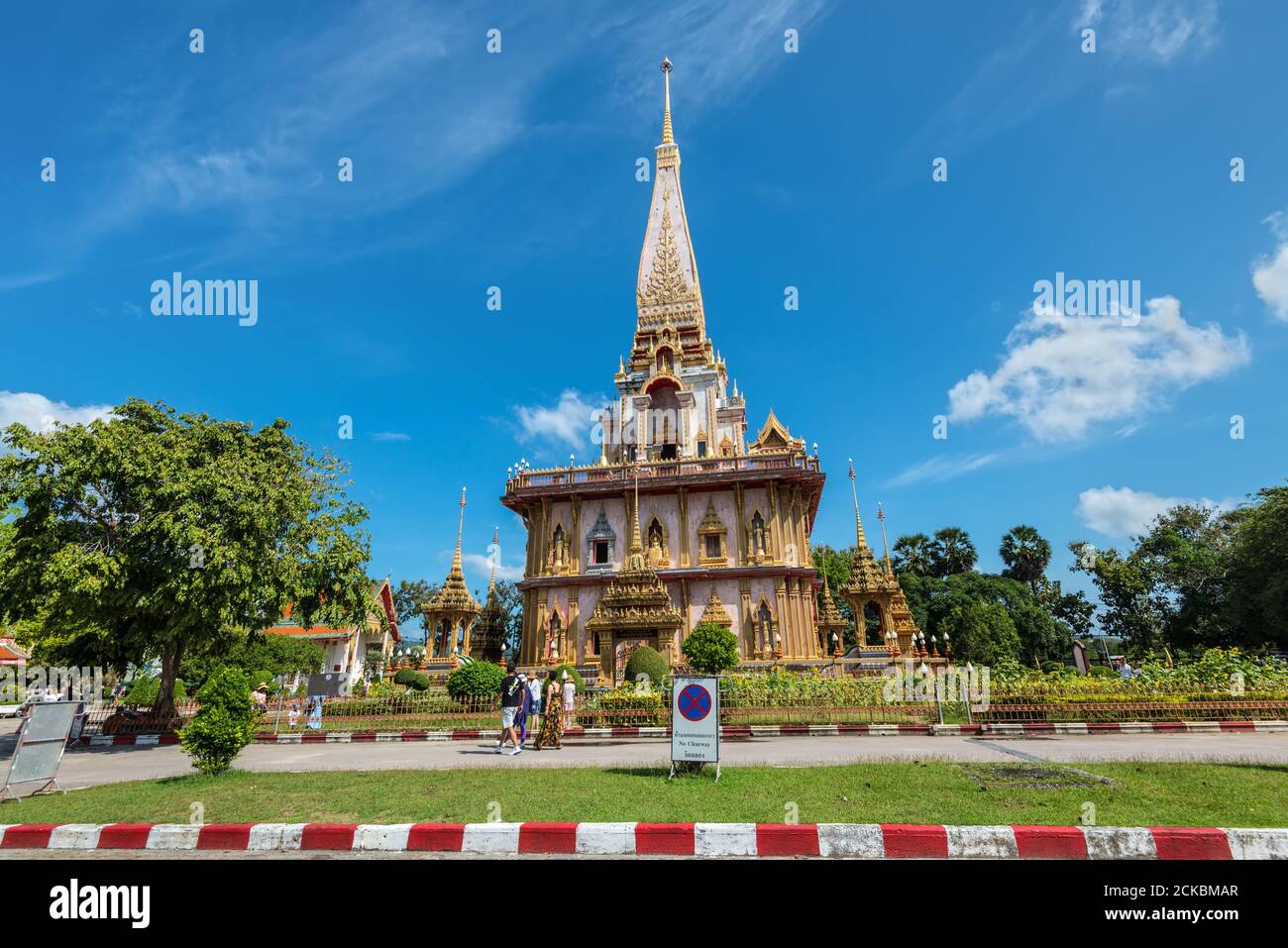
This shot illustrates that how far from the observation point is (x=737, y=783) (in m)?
7.55

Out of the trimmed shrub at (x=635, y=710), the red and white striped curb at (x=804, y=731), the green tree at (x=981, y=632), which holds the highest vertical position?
the trimmed shrub at (x=635, y=710)

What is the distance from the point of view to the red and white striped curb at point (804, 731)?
13523mm

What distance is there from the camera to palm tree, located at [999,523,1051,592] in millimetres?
56438

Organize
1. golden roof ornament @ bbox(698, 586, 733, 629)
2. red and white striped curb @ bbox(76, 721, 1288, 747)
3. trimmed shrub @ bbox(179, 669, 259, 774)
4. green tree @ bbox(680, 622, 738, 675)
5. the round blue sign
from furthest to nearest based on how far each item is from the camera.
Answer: golden roof ornament @ bbox(698, 586, 733, 629)
green tree @ bbox(680, 622, 738, 675)
red and white striped curb @ bbox(76, 721, 1288, 747)
trimmed shrub @ bbox(179, 669, 259, 774)
the round blue sign

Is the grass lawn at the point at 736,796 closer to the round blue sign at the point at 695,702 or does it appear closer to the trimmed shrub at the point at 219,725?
the trimmed shrub at the point at 219,725

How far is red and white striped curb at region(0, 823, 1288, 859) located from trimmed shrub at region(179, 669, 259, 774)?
2.73 meters

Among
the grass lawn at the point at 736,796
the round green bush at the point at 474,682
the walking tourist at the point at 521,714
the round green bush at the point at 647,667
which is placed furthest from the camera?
the round green bush at the point at 647,667

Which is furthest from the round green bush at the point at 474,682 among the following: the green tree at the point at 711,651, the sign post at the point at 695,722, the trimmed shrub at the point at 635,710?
the sign post at the point at 695,722

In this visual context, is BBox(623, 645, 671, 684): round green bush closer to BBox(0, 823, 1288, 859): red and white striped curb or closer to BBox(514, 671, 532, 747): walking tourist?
BBox(514, 671, 532, 747): walking tourist

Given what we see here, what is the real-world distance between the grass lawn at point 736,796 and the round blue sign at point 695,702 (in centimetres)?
76

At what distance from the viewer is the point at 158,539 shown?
14906 millimetres

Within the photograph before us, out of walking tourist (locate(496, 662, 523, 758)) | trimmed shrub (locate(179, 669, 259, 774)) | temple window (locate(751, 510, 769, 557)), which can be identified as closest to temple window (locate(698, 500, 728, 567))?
temple window (locate(751, 510, 769, 557))
